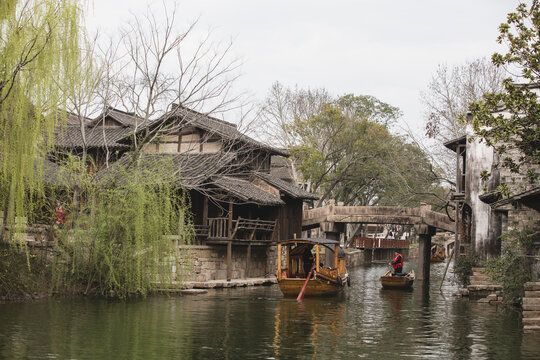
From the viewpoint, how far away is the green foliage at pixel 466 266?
88.4 ft

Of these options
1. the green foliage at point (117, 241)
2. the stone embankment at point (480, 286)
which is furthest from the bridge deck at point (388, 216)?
the green foliage at point (117, 241)

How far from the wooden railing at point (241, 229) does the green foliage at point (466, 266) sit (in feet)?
30.2

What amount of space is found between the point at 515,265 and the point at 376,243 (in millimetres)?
42581

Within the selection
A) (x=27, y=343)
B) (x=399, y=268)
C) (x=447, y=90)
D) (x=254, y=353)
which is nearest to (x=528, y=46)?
(x=254, y=353)

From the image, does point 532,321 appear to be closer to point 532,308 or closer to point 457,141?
point 532,308

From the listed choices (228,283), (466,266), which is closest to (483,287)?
(466,266)

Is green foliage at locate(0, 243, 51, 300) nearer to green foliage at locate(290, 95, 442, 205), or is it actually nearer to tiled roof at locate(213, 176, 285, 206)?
tiled roof at locate(213, 176, 285, 206)

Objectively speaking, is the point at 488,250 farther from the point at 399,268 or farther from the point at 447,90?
the point at 447,90

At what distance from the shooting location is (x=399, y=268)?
105ft

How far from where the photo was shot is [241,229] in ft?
107

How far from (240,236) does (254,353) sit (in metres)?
19.2

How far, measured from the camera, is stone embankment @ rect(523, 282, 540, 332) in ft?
52.1

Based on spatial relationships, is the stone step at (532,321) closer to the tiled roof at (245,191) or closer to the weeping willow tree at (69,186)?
the weeping willow tree at (69,186)

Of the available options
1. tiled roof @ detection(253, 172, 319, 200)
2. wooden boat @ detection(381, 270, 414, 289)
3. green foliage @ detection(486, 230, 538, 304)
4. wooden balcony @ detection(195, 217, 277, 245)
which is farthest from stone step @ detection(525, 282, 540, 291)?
tiled roof @ detection(253, 172, 319, 200)
